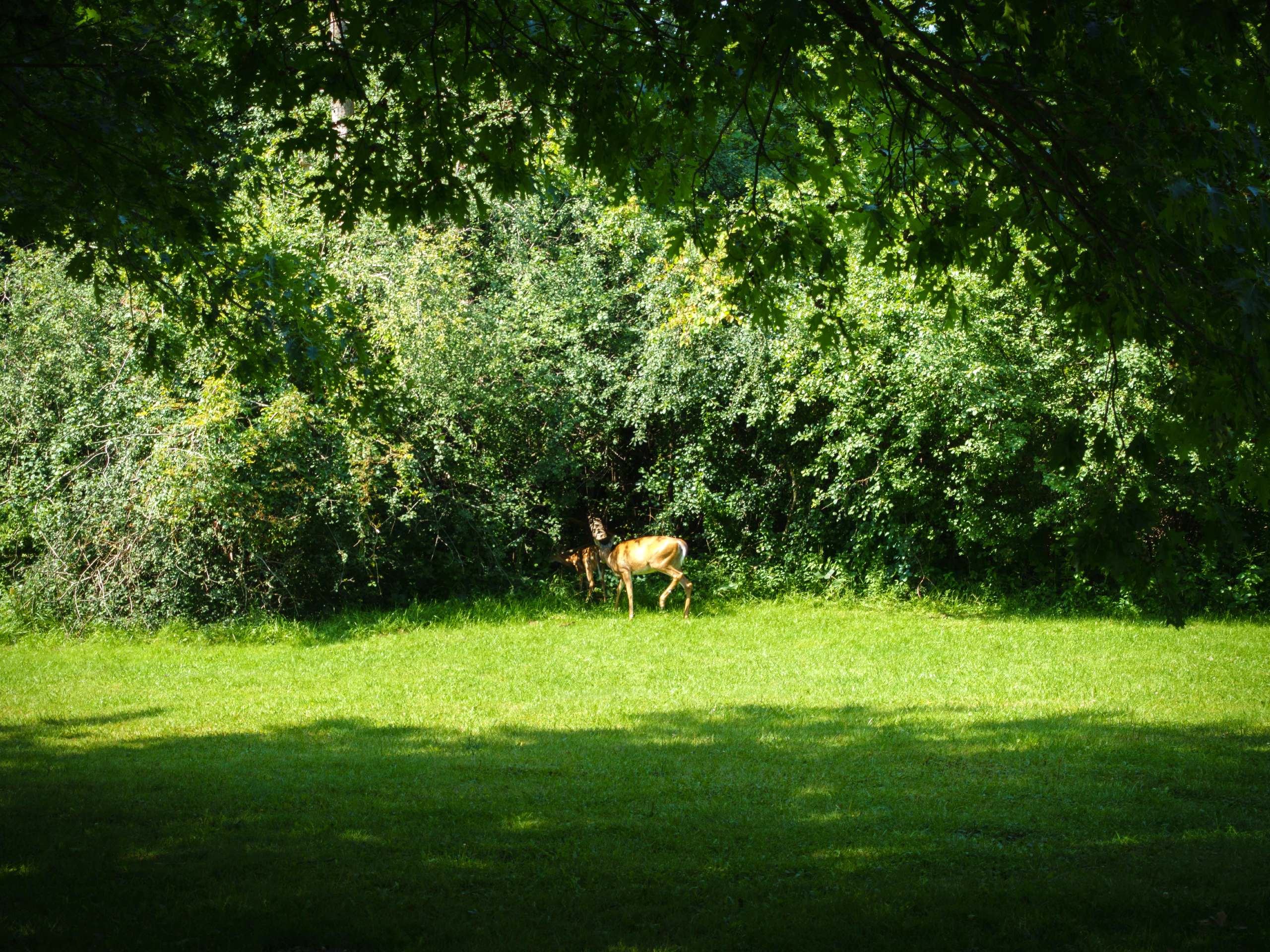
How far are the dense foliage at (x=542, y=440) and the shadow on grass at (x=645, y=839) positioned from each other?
185 inches

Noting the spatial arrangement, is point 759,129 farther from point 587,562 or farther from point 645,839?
point 587,562

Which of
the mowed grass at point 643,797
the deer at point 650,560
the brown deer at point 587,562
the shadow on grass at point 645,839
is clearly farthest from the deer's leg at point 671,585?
the shadow on grass at point 645,839

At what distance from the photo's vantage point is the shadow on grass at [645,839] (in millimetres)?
4598

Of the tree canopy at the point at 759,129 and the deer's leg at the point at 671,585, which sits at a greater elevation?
the tree canopy at the point at 759,129

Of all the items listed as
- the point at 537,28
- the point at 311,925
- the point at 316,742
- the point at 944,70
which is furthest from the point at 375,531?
the point at 944,70

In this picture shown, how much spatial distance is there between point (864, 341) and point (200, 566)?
984 cm

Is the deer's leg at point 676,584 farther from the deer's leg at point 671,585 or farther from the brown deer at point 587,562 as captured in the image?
the brown deer at point 587,562

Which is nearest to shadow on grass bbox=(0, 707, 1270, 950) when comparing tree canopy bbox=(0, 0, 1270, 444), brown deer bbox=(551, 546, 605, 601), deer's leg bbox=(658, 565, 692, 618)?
tree canopy bbox=(0, 0, 1270, 444)

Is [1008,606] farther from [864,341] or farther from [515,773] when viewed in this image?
[515,773]

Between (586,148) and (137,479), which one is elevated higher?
(586,148)

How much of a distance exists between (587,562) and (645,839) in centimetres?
1075

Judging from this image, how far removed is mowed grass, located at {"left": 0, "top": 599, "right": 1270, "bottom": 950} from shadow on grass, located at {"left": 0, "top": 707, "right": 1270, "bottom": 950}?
2 centimetres

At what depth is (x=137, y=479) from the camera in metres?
13.5

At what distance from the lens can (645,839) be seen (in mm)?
5898
